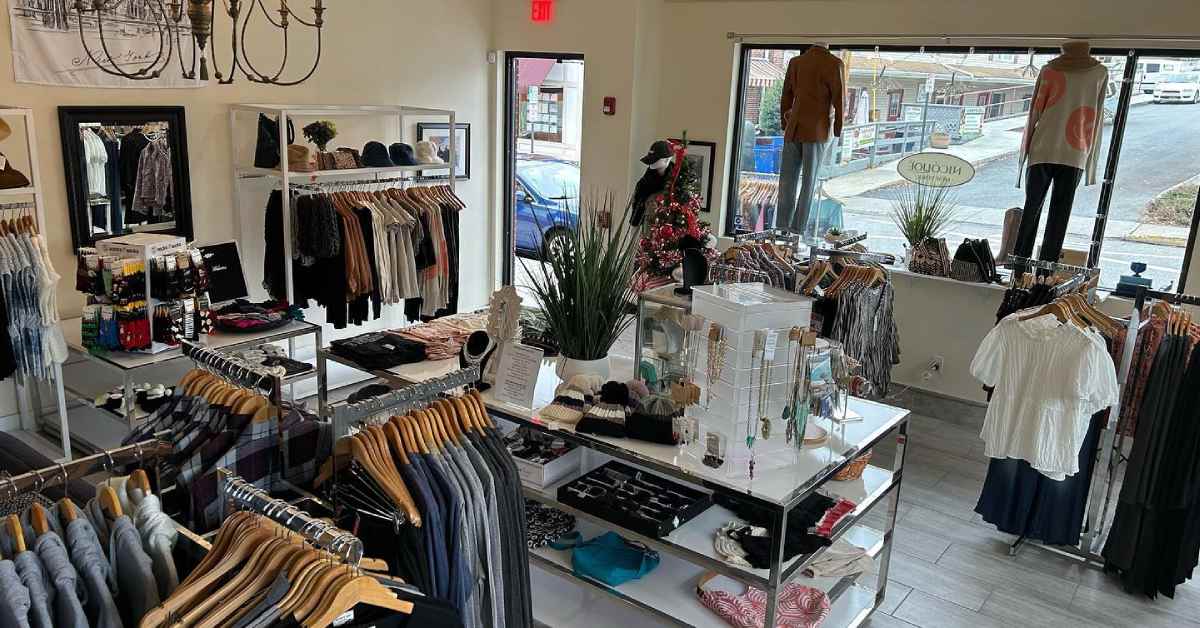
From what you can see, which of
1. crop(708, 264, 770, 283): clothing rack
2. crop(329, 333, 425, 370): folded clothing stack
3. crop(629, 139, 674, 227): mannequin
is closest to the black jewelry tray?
crop(329, 333, 425, 370): folded clothing stack

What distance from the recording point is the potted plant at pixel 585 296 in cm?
322

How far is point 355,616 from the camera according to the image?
59.8 inches

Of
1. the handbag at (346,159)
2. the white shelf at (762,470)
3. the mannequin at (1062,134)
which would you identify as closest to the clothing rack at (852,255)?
the mannequin at (1062,134)

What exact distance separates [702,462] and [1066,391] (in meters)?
1.88

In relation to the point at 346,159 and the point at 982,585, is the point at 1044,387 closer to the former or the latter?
the point at 982,585

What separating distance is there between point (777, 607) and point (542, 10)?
5.37 meters

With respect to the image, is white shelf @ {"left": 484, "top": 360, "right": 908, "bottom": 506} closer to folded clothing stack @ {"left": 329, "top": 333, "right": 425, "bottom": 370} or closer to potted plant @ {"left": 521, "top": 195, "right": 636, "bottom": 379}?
potted plant @ {"left": 521, "top": 195, "right": 636, "bottom": 379}

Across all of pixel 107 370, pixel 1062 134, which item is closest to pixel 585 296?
pixel 1062 134

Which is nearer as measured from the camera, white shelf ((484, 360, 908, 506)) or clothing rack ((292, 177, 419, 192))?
white shelf ((484, 360, 908, 506))

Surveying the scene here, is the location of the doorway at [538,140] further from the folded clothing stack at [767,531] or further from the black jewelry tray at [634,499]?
the folded clothing stack at [767,531]

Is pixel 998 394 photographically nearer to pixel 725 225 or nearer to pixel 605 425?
pixel 605 425

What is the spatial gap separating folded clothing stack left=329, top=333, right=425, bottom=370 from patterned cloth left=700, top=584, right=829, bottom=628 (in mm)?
1515

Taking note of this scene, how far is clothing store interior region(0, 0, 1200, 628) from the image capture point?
2111 mm

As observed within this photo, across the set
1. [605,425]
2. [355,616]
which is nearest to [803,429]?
[605,425]
